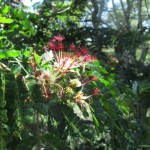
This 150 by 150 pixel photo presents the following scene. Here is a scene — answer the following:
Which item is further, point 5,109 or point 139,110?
point 139,110

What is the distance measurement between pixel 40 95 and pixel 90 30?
14.8ft

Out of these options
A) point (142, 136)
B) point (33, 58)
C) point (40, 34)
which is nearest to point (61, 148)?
point (33, 58)

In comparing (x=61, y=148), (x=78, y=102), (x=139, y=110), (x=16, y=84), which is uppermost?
(x=16, y=84)

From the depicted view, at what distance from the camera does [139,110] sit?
3.73 metres

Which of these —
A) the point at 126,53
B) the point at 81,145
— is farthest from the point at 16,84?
the point at 126,53

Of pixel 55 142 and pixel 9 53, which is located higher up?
pixel 9 53

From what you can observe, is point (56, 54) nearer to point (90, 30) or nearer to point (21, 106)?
point (21, 106)

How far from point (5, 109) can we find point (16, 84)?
5.1 inches

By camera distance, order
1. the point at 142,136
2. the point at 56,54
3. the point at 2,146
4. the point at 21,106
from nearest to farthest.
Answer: the point at 2,146, the point at 21,106, the point at 56,54, the point at 142,136

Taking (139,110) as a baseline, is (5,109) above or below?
above

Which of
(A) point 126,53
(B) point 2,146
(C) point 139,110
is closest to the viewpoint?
(B) point 2,146

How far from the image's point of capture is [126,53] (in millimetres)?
6773

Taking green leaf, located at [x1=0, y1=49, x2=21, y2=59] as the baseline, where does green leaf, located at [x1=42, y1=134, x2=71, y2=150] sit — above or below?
below

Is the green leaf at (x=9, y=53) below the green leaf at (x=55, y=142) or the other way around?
the other way around
